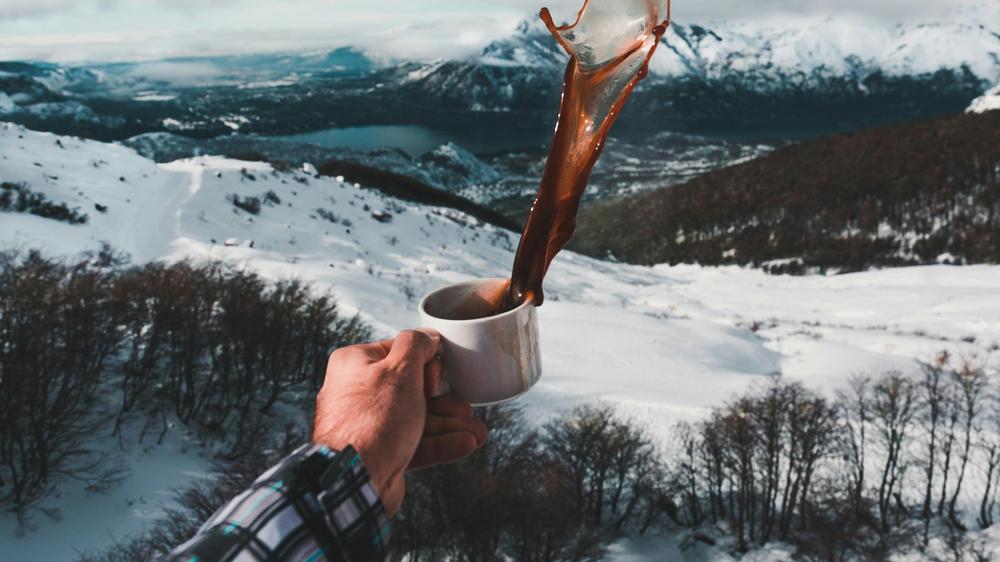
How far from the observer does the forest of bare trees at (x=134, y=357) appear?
17.4 m

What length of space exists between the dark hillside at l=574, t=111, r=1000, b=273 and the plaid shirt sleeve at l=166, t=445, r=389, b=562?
9708 cm

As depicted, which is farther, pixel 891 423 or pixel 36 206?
pixel 36 206

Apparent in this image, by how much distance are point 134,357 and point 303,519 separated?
79.8 ft

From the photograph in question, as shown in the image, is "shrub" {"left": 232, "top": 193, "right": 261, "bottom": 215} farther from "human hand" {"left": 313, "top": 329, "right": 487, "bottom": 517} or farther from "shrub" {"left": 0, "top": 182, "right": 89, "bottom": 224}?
"human hand" {"left": 313, "top": 329, "right": 487, "bottom": 517}

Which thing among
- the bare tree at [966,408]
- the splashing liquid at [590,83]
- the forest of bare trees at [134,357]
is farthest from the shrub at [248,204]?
the splashing liquid at [590,83]

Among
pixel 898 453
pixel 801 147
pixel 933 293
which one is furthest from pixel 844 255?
pixel 898 453

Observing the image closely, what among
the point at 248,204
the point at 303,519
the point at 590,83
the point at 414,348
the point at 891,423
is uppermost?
the point at 590,83

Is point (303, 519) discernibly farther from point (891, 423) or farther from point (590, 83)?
point (891, 423)

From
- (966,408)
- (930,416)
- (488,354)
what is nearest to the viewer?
(488,354)

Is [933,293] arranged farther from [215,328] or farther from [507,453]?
[215,328]

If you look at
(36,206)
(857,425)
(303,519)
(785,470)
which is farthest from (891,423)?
(36,206)

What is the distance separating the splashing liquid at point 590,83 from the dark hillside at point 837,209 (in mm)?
96210

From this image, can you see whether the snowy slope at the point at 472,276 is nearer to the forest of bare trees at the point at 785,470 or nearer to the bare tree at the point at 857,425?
the bare tree at the point at 857,425

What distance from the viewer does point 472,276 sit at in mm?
42844
